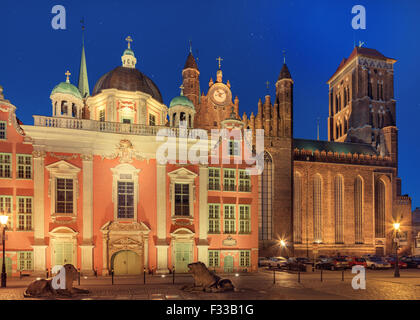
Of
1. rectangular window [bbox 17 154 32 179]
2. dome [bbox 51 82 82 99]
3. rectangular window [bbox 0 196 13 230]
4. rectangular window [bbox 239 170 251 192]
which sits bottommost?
rectangular window [bbox 0 196 13 230]

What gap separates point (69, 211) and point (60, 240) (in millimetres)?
2301

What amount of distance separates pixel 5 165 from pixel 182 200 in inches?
554

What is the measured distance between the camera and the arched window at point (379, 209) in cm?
6925

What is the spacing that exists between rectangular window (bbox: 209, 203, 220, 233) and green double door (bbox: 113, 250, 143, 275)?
267 inches

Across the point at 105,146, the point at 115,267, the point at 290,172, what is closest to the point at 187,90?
the point at 290,172

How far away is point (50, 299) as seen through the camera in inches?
748

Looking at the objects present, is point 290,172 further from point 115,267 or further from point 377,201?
point 115,267

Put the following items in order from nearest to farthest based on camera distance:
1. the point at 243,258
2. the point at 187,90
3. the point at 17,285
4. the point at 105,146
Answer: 1. the point at 17,285
2. the point at 105,146
3. the point at 243,258
4. the point at 187,90

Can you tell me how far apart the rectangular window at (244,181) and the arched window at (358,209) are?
39987mm

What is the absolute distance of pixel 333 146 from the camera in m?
73.8

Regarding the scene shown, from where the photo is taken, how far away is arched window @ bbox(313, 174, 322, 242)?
6512 cm

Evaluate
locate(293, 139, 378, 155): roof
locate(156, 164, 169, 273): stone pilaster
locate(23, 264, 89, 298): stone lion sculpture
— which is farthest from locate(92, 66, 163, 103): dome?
locate(293, 139, 378, 155): roof

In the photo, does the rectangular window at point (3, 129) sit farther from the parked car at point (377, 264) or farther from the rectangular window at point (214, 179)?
the parked car at point (377, 264)

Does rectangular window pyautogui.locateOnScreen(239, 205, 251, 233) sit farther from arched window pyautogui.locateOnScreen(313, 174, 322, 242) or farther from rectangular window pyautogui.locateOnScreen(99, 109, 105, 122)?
arched window pyautogui.locateOnScreen(313, 174, 322, 242)
